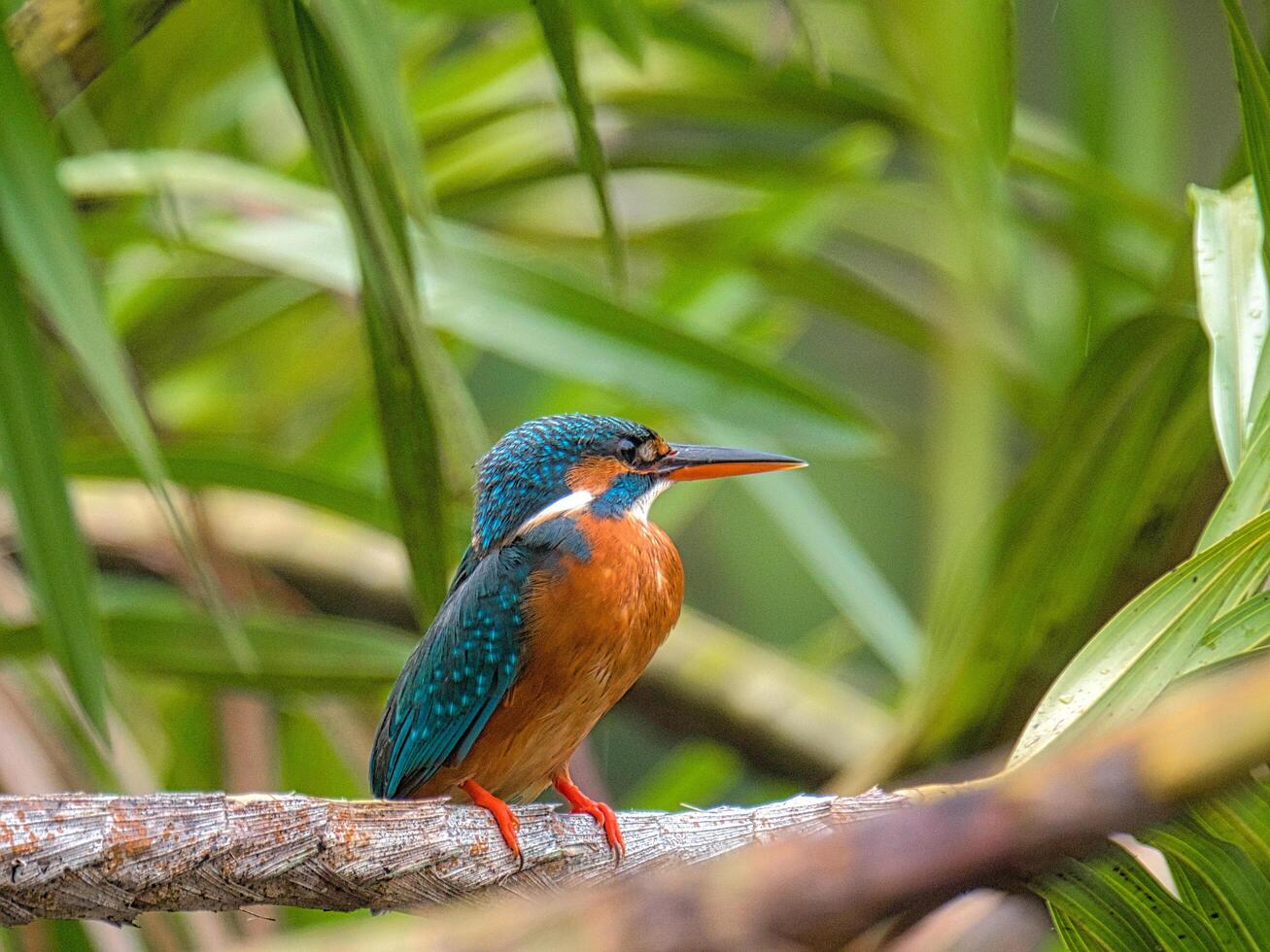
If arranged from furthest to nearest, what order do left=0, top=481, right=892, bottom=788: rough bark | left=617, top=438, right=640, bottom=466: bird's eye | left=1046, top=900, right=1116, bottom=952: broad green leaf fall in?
left=0, top=481, right=892, bottom=788: rough bark, left=617, top=438, right=640, bottom=466: bird's eye, left=1046, top=900, right=1116, bottom=952: broad green leaf

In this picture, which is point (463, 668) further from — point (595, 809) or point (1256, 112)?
point (1256, 112)

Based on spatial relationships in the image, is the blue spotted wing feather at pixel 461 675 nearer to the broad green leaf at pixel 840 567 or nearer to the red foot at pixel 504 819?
the red foot at pixel 504 819

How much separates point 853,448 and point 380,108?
3.37 feet

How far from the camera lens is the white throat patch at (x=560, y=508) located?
5.56ft

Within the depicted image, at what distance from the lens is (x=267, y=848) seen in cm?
99

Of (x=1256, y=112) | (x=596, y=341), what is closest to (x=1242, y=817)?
(x=1256, y=112)

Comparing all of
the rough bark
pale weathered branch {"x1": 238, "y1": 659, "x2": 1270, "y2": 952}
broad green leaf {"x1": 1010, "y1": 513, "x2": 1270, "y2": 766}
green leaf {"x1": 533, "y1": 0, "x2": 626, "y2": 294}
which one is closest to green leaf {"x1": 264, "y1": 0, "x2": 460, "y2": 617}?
green leaf {"x1": 533, "y1": 0, "x2": 626, "y2": 294}

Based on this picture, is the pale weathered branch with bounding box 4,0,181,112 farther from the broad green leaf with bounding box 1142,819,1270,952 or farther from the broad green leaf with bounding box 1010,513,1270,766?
the broad green leaf with bounding box 1142,819,1270,952

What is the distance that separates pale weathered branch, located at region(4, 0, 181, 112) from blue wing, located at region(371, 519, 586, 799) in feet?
2.18

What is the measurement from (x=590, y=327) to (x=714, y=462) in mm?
382

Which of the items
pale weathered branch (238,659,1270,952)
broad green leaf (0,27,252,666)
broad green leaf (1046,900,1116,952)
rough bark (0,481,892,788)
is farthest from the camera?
rough bark (0,481,892,788)

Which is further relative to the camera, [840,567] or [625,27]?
[840,567]

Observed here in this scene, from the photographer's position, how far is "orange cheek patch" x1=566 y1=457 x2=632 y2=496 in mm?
1766

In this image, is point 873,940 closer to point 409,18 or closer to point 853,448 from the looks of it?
point 853,448
